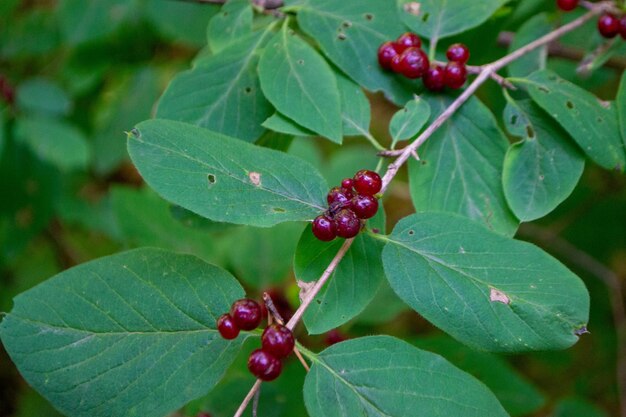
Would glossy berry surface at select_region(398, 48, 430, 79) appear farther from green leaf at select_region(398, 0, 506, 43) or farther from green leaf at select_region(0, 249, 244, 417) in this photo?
green leaf at select_region(0, 249, 244, 417)

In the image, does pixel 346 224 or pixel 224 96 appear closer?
pixel 346 224

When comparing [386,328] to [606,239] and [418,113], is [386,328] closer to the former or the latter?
[606,239]

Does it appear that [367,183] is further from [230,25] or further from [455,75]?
[230,25]

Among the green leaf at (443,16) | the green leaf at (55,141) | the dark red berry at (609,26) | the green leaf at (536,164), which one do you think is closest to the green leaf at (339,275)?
the green leaf at (536,164)

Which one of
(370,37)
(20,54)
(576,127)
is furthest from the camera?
(20,54)

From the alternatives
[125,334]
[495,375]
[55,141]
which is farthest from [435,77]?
[55,141]

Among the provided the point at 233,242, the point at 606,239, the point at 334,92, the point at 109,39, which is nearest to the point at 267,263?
the point at 233,242

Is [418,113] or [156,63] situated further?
[156,63]
